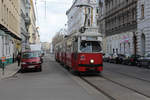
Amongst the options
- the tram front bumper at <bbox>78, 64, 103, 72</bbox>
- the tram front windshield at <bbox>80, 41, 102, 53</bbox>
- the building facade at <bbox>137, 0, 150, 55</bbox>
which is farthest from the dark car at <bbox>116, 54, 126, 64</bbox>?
the tram front bumper at <bbox>78, 64, 103, 72</bbox>

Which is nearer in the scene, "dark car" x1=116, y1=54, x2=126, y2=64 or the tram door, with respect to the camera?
the tram door

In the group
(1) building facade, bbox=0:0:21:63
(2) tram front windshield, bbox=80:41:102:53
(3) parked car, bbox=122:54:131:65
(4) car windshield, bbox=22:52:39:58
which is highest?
(1) building facade, bbox=0:0:21:63

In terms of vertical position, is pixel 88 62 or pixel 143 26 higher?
pixel 143 26

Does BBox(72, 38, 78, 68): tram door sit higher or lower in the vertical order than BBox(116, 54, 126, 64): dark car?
higher

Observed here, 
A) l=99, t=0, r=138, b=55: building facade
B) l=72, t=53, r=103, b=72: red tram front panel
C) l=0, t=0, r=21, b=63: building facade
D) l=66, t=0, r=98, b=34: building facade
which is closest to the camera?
l=72, t=53, r=103, b=72: red tram front panel

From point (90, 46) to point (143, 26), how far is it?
75.8 ft

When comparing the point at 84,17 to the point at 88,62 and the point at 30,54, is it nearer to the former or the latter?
the point at 30,54

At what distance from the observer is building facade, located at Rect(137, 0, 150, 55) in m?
35.9

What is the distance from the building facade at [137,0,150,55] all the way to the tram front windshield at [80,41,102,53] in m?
20.9

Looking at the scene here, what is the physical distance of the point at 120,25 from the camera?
48.4 metres

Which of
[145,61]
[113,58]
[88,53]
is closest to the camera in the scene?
[88,53]

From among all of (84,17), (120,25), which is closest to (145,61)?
(84,17)

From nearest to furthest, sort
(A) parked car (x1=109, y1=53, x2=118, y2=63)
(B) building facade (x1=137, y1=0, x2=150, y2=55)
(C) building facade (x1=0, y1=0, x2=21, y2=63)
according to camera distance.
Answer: (C) building facade (x1=0, y1=0, x2=21, y2=63) → (B) building facade (x1=137, y1=0, x2=150, y2=55) → (A) parked car (x1=109, y1=53, x2=118, y2=63)

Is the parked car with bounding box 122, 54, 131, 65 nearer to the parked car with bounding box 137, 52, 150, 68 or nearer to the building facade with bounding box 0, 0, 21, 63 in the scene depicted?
the parked car with bounding box 137, 52, 150, 68
